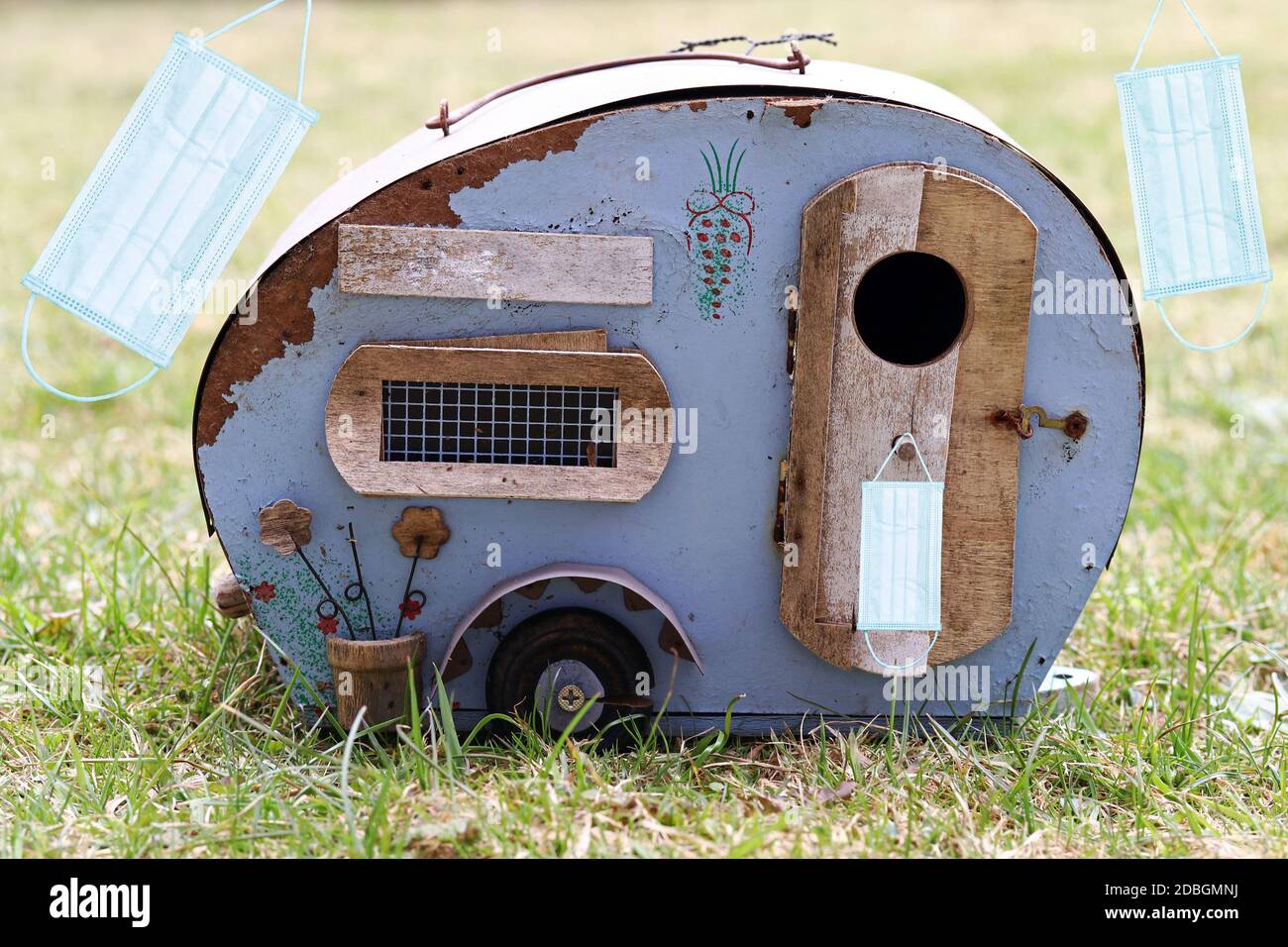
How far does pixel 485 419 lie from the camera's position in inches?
92.0

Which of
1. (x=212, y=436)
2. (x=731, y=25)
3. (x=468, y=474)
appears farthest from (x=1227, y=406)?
(x=731, y=25)

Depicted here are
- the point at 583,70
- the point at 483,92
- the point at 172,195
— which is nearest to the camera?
the point at 172,195

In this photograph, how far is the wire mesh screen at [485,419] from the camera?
2320 millimetres

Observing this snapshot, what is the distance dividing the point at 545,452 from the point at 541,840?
2.37 feet

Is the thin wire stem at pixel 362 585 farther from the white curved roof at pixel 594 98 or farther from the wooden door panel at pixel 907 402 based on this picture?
the wooden door panel at pixel 907 402

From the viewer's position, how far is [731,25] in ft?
38.4

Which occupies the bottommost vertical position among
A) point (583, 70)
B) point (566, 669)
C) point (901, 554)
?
point (566, 669)

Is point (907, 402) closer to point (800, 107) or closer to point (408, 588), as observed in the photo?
point (800, 107)

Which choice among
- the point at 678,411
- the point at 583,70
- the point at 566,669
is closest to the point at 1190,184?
the point at 678,411

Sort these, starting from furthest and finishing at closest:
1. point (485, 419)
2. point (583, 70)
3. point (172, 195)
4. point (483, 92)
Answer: point (483, 92), point (583, 70), point (485, 419), point (172, 195)

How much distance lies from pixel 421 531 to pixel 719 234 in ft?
2.64

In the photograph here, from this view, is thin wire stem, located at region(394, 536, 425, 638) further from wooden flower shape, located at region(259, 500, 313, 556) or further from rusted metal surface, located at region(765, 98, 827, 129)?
rusted metal surface, located at region(765, 98, 827, 129)

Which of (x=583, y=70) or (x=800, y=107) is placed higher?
(x=583, y=70)

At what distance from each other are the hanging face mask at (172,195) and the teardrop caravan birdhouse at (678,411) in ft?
0.43
